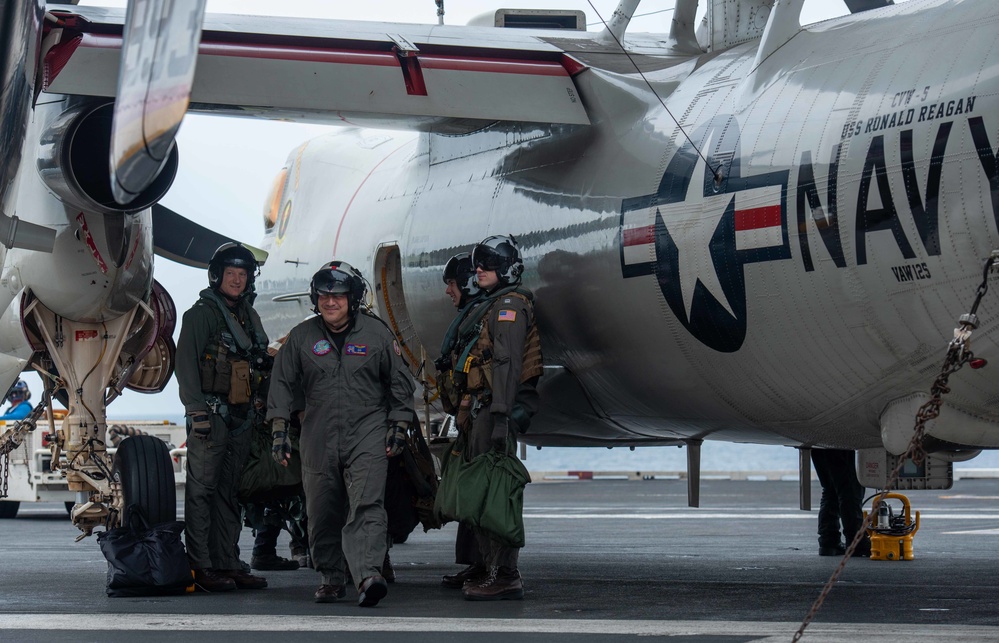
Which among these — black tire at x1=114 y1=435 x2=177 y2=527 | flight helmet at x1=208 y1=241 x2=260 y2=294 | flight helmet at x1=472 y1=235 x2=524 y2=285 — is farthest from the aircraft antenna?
black tire at x1=114 y1=435 x2=177 y2=527

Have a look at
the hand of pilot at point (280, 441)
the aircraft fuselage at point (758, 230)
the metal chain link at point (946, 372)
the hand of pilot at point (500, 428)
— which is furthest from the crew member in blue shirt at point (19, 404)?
the metal chain link at point (946, 372)

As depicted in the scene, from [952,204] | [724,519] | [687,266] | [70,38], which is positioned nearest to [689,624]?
[687,266]

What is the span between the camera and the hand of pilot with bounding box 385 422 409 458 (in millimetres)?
8078

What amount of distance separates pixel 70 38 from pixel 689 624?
4.86 metres

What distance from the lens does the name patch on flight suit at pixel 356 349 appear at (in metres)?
8.20

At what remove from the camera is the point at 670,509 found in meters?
19.7

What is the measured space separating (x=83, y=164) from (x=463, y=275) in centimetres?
259

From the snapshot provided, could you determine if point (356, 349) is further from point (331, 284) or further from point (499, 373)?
point (499, 373)

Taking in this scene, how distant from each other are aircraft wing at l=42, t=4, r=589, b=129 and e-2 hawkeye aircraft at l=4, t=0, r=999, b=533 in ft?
0.05

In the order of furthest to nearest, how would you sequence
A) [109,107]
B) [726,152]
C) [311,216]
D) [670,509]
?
[670,509] < [311,216] < [109,107] < [726,152]

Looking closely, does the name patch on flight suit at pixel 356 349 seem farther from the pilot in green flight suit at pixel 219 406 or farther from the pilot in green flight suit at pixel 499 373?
the pilot in green flight suit at pixel 219 406

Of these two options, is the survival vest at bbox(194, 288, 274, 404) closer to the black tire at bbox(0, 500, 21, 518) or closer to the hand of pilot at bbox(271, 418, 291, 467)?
the hand of pilot at bbox(271, 418, 291, 467)

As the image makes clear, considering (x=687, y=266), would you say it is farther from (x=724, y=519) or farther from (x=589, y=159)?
(x=724, y=519)

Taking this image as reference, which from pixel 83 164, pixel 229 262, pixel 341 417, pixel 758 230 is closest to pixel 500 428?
pixel 341 417
